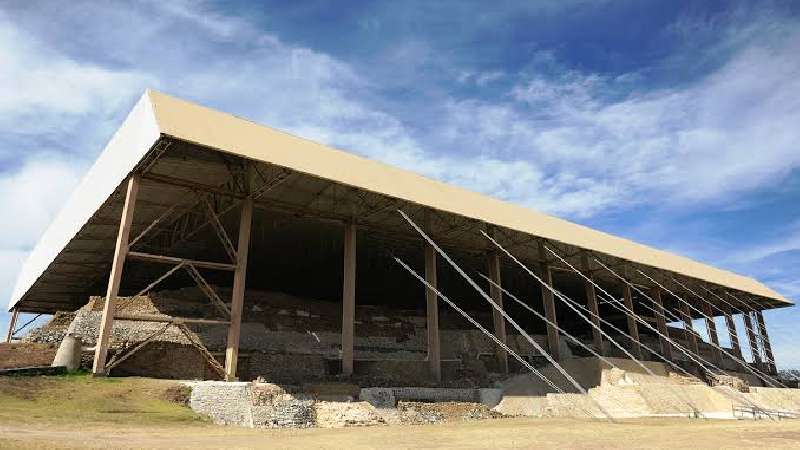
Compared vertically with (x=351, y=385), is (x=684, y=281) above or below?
above

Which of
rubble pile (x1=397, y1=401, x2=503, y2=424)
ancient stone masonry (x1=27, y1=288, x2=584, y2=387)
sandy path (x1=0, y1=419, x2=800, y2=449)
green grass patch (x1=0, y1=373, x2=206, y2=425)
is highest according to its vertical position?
ancient stone masonry (x1=27, y1=288, x2=584, y2=387)

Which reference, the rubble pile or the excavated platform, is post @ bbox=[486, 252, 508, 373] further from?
the rubble pile

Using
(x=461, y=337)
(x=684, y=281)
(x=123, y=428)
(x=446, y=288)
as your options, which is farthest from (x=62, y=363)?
(x=684, y=281)

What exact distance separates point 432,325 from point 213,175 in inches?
550

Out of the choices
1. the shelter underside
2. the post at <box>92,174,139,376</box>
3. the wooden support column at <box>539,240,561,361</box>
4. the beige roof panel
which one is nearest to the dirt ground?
the post at <box>92,174,139,376</box>

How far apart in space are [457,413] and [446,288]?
3047cm

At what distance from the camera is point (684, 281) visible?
46125 mm

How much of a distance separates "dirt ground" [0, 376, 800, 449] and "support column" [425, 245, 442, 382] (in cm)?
1132

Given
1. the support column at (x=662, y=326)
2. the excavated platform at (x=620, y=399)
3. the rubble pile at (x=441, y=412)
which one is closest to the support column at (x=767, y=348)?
the support column at (x=662, y=326)

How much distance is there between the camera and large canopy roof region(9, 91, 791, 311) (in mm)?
19438

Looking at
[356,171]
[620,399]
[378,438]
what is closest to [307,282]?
[356,171]

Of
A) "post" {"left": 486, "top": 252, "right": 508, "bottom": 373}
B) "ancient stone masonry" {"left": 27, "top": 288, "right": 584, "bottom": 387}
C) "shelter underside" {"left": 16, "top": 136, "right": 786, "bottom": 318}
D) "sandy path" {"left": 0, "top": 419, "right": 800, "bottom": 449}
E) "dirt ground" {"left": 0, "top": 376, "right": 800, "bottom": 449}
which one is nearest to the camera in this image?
"sandy path" {"left": 0, "top": 419, "right": 800, "bottom": 449}

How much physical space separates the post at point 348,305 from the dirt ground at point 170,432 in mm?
8968

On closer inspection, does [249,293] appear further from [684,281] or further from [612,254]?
[684,281]
